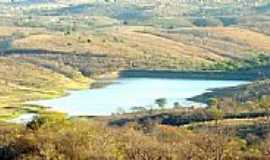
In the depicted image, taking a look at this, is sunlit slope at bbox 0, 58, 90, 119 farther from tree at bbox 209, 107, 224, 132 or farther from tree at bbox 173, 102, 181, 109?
tree at bbox 209, 107, 224, 132

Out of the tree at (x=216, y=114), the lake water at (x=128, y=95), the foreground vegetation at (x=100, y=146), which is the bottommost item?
the lake water at (x=128, y=95)

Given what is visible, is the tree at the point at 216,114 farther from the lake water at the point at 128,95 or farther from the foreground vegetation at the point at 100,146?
the foreground vegetation at the point at 100,146

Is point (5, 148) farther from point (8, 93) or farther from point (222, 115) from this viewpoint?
point (8, 93)

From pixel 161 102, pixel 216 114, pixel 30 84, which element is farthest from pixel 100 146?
pixel 30 84

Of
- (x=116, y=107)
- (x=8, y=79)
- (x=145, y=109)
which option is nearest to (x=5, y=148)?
(x=145, y=109)

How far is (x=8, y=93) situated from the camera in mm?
165000

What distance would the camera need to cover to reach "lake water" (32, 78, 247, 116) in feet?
492

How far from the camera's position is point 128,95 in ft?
564

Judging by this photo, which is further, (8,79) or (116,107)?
(8,79)

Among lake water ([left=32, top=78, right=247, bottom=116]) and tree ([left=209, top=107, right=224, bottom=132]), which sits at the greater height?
tree ([left=209, top=107, right=224, bottom=132])

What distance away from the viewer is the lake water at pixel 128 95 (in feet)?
492

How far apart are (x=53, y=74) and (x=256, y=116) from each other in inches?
3642

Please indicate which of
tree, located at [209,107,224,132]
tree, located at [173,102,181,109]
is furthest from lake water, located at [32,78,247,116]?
tree, located at [209,107,224,132]

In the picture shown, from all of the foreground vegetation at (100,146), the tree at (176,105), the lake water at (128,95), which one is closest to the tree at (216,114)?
the tree at (176,105)
